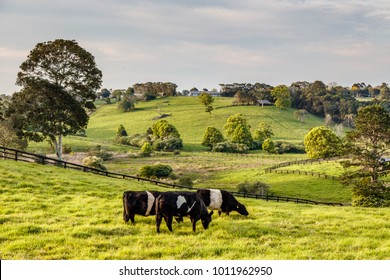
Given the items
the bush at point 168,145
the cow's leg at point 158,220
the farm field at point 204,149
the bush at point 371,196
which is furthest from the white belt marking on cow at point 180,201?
the bush at point 168,145

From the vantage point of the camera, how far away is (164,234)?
12211 mm

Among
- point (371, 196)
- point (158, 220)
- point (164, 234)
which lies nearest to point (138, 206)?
point (158, 220)

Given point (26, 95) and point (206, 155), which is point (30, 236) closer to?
point (26, 95)

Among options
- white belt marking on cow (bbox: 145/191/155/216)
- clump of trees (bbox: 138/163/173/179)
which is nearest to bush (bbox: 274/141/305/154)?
clump of trees (bbox: 138/163/173/179)

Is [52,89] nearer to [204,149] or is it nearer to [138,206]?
[138,206]

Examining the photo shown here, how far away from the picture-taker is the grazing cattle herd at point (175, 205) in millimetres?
12665

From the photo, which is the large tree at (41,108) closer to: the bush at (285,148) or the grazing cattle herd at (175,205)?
the grazing cattle herd at (175,205)

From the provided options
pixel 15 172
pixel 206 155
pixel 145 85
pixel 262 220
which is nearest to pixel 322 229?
pixel 262 220

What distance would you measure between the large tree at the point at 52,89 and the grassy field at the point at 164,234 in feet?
61.8

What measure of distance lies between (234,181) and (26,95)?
95.7 feet

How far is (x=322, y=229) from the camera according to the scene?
14.2 metres

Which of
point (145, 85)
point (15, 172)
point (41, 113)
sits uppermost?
point (145, 85)

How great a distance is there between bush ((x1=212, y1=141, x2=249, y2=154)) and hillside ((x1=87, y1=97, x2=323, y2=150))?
563 centimetres

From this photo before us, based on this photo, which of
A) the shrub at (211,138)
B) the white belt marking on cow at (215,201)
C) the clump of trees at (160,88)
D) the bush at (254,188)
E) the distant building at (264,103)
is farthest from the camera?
the clump of trees at (160,88)
